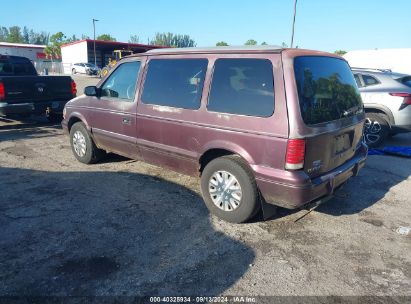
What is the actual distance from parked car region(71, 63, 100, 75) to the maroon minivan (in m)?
36.4

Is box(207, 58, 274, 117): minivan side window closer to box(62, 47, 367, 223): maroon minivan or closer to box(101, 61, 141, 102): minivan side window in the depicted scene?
box(62, 47, 367, 223): maroon minivan

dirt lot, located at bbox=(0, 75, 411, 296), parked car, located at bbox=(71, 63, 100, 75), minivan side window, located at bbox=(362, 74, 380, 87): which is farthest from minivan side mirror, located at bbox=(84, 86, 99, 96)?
parked car, located at bbox=(71, 63, 100, 75)

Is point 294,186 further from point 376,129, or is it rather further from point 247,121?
point 376,129

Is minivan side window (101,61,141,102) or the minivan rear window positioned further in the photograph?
minivan side window (101,61,141,102)

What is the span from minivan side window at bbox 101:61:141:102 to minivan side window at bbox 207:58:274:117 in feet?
5.10

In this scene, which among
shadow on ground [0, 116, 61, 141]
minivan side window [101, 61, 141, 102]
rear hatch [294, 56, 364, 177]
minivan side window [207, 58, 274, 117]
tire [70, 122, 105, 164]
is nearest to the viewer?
rear hatch [294, 56, 364, 177]

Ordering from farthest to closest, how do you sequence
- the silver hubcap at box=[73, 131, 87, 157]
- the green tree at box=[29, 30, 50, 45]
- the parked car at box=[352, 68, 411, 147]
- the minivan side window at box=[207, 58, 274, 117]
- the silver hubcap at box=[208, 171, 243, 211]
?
the green tree at box=[29, 30, 50, 45]
the parked car at box=[352, 68, 411, 147]
the silver hubcap at box=[73, 131, 87, 157]
the silver hubcap at box=[208, 171, 243, 211]
the minivan side window at box=[207, 58, 274, 117]

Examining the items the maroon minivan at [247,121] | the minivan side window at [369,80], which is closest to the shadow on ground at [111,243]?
the maroon minivan at [247,121]

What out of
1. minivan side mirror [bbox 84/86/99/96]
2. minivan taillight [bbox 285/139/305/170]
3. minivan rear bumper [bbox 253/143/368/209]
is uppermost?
minivan side mirror [bbox 84/86/99/96]

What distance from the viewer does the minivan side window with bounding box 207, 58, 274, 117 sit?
11.4 ft

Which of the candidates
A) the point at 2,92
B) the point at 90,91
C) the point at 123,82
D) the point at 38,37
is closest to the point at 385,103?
the point at 123,82

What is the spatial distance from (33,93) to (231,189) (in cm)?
671

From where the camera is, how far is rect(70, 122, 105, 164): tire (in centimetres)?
586

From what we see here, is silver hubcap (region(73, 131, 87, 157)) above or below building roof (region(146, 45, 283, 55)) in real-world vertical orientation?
below
